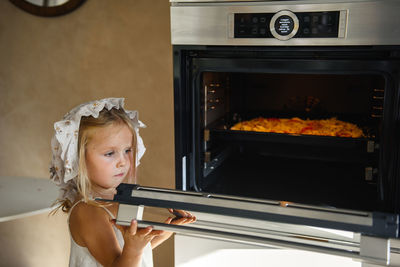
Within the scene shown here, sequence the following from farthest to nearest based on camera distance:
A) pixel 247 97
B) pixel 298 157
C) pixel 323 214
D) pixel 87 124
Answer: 1. pixel 247 97
2. pixel 298 157
3. pixel 87 124
4. pixel 323 214

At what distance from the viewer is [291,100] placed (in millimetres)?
1536

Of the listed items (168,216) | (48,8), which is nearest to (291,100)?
(168,216)

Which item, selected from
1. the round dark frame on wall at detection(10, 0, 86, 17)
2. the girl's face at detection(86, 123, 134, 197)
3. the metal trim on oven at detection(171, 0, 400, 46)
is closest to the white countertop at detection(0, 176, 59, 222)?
the girl's face at detection(86, 123, 134, 197)

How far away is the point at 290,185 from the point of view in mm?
1435

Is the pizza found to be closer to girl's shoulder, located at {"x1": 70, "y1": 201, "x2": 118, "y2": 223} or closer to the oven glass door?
the oven glass door

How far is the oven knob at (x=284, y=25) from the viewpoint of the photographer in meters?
1.22

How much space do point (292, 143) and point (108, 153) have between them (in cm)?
59

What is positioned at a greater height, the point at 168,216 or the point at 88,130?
the point at 88,130

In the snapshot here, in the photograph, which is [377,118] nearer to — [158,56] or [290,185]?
[290,185]

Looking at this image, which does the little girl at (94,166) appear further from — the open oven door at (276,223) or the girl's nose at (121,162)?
the open oven door at (276,223)

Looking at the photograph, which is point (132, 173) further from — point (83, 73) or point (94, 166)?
point (83, 73)

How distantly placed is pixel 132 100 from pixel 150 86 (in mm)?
92

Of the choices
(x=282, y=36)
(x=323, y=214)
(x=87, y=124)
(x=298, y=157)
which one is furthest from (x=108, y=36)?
(x=323, y=214)

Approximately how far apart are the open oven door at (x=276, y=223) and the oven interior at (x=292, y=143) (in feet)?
1.62
